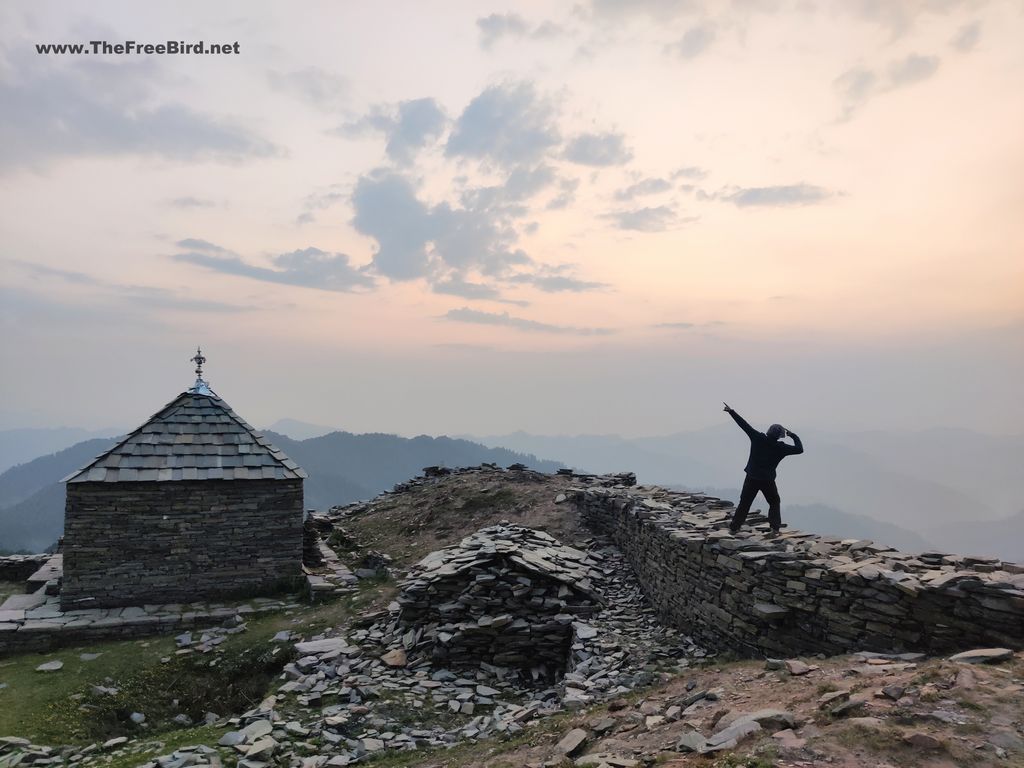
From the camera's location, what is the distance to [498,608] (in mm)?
10805

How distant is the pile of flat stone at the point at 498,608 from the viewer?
1033 centimetres

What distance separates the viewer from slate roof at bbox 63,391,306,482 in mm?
13617

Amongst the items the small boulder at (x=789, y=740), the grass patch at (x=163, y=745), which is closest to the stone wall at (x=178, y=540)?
the grass patch at (x=163, y=745)

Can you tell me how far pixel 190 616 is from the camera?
41.7 ft

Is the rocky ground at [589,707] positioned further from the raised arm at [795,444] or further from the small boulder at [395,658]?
the raised arm at [795,444]

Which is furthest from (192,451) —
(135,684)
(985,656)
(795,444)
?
(985,656)

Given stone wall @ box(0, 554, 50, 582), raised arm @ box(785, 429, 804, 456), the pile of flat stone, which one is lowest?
stone wall @ box(0, 554, 50, 582)

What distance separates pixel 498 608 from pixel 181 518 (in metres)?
7.66

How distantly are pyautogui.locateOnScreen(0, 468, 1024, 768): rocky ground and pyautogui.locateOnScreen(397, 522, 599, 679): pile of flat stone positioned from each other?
0.83 ft

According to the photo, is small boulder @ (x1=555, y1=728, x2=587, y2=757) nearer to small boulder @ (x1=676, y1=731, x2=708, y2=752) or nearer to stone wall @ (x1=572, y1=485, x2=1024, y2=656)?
small boulder @ (x1=676, y1=731, x2=708, y2=752)

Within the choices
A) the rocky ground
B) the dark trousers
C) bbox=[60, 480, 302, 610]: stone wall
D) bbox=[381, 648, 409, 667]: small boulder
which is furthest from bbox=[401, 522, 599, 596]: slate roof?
bbox=[60, 480, 302, 610]: stone wall

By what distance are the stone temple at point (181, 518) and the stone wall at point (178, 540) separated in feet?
0.06

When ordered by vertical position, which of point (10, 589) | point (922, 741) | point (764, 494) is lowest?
point (10, 589)

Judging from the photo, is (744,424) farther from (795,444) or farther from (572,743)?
(572,743)
